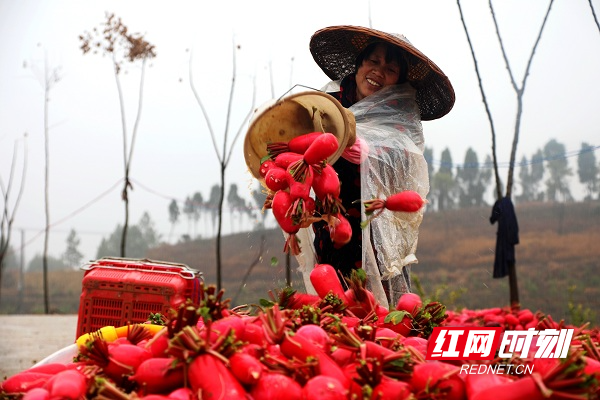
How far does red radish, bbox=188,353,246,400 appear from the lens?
3.11 feet

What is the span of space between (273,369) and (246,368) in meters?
0.06

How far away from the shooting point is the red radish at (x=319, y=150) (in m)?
1.60

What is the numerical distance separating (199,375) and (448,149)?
4027 mm

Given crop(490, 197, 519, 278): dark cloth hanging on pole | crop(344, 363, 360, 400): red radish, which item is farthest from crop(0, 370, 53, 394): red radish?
crop(490, 197, 519, 278): dark cloth hanging on pole

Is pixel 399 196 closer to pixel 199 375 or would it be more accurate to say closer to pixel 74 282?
pixel 199 375

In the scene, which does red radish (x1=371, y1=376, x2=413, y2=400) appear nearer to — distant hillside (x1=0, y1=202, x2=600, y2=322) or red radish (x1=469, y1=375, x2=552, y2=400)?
red radish (x1=469, y1=375, x2=552, y2=400)

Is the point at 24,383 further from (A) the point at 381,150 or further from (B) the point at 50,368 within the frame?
(A) the point at 381,150

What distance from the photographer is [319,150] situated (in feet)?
5.26

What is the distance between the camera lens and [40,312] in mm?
7426

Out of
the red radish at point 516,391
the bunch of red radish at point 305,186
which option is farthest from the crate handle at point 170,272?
the red radish at point 516,391

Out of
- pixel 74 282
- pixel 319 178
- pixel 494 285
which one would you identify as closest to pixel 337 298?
pixel 319 178

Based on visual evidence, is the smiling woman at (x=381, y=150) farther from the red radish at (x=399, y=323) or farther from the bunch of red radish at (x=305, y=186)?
the red radish at (x=399, y=323)

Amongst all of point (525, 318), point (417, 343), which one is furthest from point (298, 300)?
point (525, 318)

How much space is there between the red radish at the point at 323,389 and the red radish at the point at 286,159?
808mm
